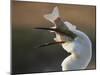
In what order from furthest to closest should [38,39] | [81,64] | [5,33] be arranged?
1. [81,64]
2. [38,39]
3. [5,33]

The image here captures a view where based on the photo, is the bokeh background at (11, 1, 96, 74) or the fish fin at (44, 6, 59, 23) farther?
the fish fin at (44, 6, 59, 23)

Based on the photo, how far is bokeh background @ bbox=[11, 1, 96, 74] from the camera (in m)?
2.04

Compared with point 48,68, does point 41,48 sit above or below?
above

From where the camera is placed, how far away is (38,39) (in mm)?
2121

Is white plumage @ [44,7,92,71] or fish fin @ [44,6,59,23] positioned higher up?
fish fin @ [44,6,59,23]

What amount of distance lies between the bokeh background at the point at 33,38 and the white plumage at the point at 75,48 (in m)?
0.05

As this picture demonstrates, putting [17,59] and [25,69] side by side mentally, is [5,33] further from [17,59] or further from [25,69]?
[25,69]

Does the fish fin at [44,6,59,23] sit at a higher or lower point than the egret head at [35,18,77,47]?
higher

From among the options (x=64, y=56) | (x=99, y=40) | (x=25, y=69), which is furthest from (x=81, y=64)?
(x=25, y=69)

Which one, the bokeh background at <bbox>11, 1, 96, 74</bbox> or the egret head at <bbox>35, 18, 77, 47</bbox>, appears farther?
the egret head at <bbox>35, 18, 77, 47</bbox>

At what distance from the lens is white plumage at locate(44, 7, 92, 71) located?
2.21 metres

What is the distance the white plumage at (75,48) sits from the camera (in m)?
2.21

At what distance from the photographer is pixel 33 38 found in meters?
2.11

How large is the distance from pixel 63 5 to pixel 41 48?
2.02ft
